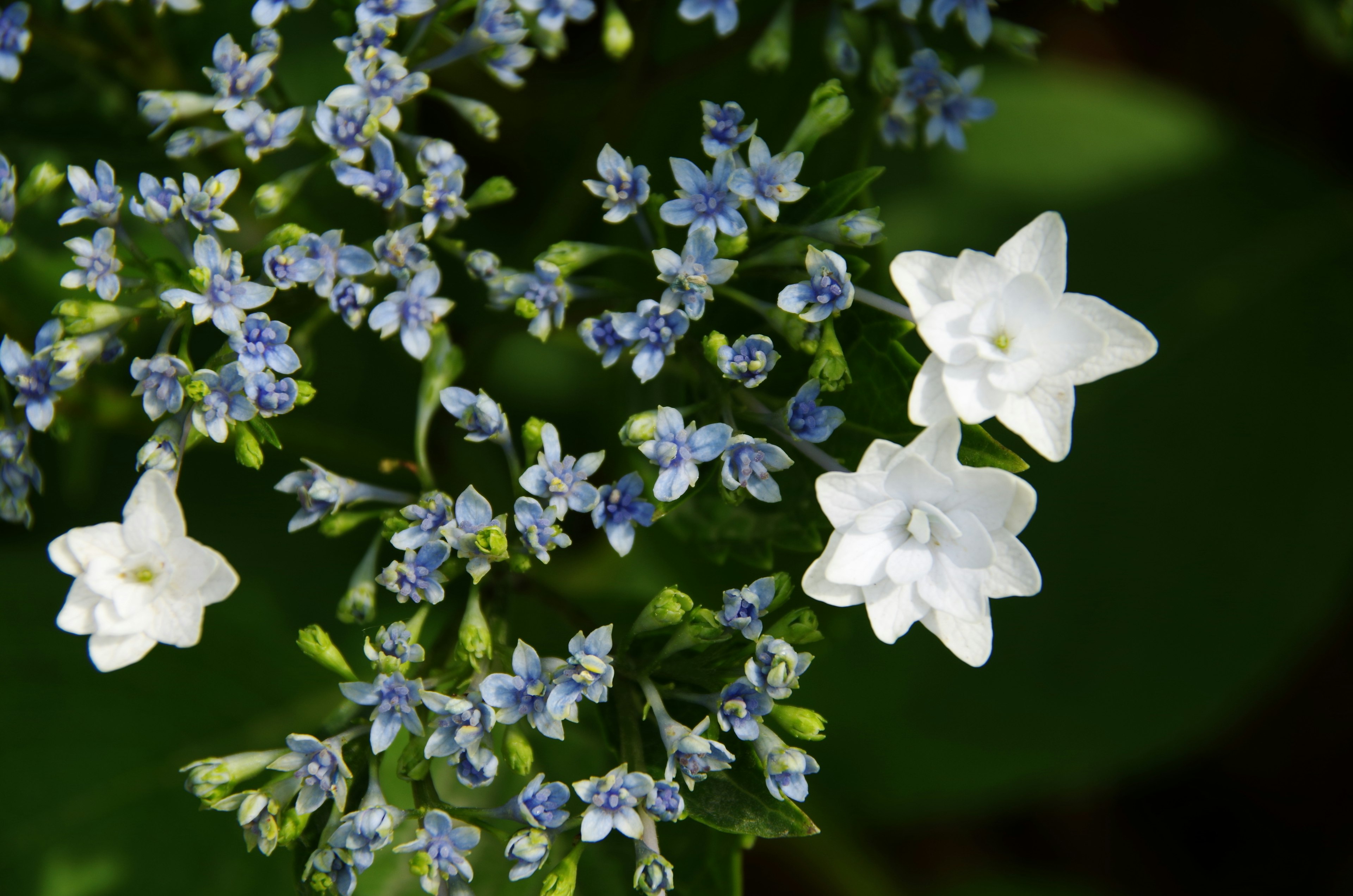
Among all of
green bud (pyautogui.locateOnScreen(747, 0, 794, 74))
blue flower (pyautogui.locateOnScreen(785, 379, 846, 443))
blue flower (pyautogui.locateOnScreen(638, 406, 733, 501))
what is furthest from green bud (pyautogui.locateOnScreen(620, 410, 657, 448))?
green bud (pyautogui.locateOnScreen(747, 0, 794, 74))

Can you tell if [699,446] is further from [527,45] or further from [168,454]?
[527,45]

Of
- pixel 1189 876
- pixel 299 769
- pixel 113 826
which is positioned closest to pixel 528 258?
pixel 299 769

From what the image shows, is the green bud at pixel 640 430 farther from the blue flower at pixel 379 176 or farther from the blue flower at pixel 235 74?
the blue flower at pixel 235 74

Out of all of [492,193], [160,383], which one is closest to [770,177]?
[492,193]

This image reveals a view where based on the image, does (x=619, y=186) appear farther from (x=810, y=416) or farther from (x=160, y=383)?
(x=160, y=383)

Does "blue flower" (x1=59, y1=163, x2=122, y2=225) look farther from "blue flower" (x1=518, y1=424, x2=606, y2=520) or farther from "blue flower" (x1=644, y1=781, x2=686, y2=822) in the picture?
"blue flower" (x1=644, y1=781, x2=686, y2=822)
